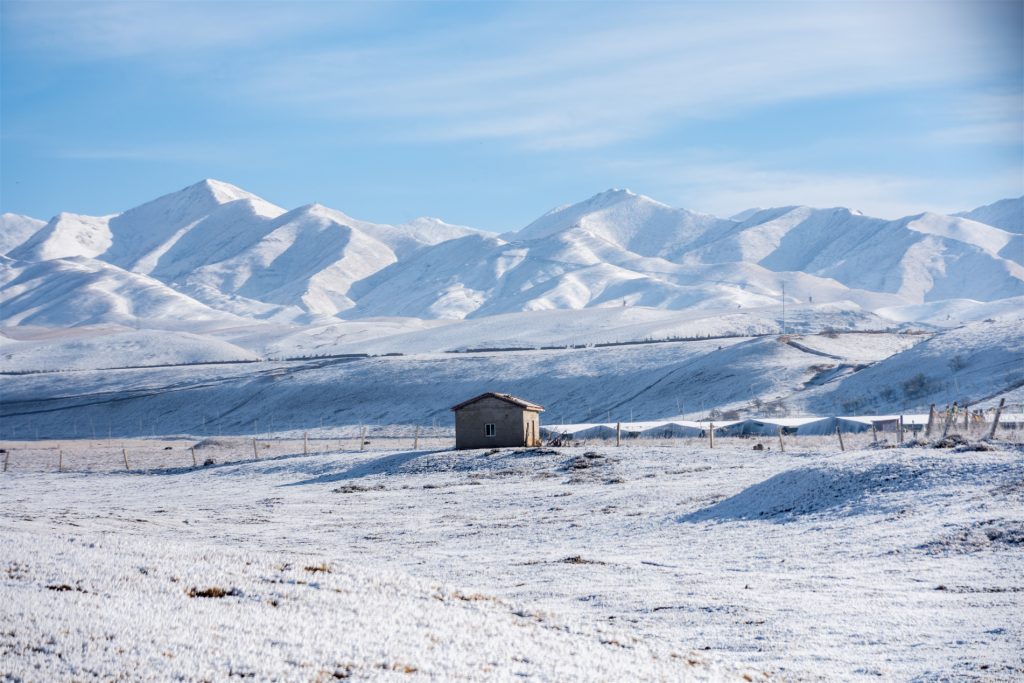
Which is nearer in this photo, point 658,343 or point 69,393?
point 658,343

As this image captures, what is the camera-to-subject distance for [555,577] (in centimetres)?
2455

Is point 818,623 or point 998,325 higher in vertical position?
point 998,325

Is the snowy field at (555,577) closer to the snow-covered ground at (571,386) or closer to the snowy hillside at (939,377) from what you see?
the snowy hillside at (939,377)

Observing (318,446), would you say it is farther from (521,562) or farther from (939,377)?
(521,562)

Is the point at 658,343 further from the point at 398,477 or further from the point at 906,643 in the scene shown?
the point at 906,643

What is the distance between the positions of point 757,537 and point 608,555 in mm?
4143

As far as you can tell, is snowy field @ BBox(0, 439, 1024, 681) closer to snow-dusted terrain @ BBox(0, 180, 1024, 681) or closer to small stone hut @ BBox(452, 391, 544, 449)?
snow-dusted terrain @ BBox(0, 180, 1024, 681)

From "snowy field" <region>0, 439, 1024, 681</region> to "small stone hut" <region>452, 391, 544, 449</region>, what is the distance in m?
9.09

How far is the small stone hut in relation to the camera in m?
56.1

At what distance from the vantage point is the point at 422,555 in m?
28.8

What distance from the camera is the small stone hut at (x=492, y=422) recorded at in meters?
56.1

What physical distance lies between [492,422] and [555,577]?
3193cm

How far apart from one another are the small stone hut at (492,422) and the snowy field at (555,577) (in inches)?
358

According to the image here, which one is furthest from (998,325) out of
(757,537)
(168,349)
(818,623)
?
(168,349)
